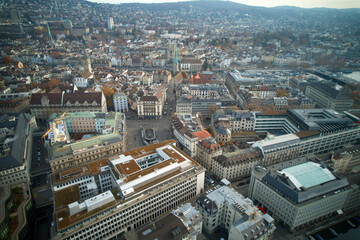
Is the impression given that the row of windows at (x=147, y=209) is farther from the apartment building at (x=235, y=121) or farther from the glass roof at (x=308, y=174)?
the apartment building at (x=235, y=121)

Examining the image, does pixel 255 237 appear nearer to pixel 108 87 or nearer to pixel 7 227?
pixel 7 227

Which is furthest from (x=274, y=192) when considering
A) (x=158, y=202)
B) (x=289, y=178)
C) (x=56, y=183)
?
(x=56, y=183)

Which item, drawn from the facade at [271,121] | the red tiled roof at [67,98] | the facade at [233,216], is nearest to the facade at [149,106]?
the red tiled roof at [67,98]

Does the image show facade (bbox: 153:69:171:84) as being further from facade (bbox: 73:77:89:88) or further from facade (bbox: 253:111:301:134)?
facade (bbox: 253:111:301:134)

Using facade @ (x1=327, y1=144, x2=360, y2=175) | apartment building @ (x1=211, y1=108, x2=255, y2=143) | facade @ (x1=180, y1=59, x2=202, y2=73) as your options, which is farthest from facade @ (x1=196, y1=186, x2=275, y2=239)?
facade @ (x1=180, y1=59, x2=202, y2=73)

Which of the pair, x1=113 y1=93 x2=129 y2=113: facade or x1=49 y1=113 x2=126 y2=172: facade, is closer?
x1=49 y1=113 x2=126 y2=172: facade

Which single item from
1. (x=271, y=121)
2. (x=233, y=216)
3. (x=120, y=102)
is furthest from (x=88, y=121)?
(x=271, y=121)
